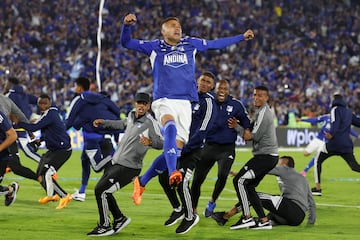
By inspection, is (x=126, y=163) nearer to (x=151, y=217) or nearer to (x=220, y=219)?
(x=220, y=219)

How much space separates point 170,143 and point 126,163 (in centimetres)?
95

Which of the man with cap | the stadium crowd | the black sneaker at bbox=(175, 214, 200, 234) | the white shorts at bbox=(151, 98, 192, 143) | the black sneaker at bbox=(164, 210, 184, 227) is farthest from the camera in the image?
the stadium crowd

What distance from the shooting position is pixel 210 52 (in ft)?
147

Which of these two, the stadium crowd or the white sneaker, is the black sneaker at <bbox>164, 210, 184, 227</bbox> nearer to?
the white sneaker

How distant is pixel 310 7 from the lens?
166ft

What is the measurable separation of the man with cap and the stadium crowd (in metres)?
26.3

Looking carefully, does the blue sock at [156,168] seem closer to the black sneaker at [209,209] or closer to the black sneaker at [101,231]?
the black sneaker at [101,231]

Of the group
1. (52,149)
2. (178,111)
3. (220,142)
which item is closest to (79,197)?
(52,149)

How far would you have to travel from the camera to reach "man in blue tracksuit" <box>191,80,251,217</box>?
12.8 meters

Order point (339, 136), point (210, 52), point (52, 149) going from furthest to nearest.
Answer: point (210, 52) → point (339, 136) → point (52, 149)

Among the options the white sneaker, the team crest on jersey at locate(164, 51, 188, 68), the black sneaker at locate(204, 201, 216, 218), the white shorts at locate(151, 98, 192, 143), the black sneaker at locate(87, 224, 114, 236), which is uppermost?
the team crest on jersey at locate(164, 51, 188, 68)

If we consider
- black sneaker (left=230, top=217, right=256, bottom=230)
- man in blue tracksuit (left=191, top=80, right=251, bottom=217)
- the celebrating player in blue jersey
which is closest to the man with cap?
the celebrating player in blue jersey

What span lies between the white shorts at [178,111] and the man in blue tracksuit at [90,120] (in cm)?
497

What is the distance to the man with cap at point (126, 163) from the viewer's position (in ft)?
35.3
